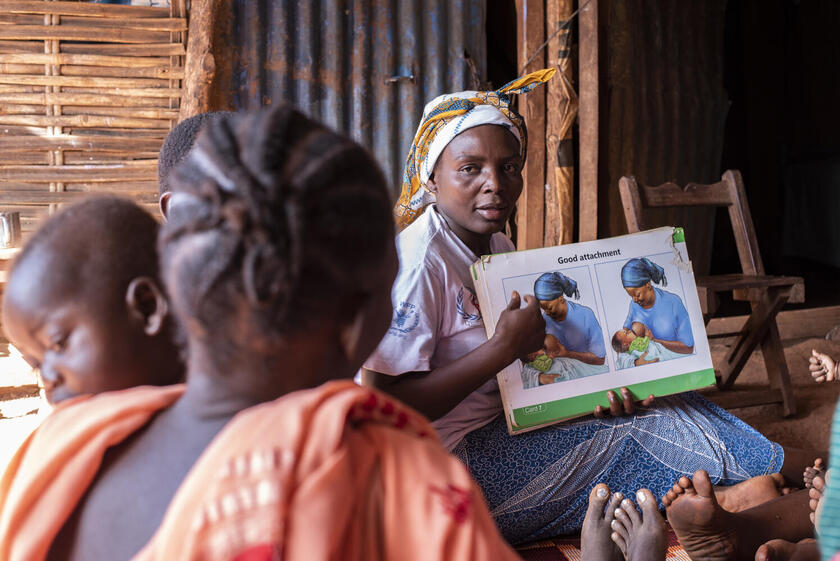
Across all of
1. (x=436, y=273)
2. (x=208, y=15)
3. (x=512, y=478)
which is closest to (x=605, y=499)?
(x=512, y=478)

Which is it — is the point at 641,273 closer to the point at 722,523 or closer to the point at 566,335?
the point at 566,335

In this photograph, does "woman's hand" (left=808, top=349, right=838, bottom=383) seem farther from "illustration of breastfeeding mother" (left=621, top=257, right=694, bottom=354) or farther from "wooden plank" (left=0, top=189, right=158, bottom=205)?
"wooden plank" (left=0, top=189, right=158, bottom=205)

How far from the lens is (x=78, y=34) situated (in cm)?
364

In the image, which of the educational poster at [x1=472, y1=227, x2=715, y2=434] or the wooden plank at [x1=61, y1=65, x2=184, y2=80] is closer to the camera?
the educational poster at [x1=472, y1=227, x2=715, y2=434]

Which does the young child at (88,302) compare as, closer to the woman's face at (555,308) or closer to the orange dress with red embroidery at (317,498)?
the orange dress with red embroidery at (317,498)

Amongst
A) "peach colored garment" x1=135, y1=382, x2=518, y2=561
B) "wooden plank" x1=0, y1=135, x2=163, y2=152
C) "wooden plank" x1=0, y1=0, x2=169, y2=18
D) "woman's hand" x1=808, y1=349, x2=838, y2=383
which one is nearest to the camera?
"peach colored garment" x1=135, y1=382, x2=518, y2=561

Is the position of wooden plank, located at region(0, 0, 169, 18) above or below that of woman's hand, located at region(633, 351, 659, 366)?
above

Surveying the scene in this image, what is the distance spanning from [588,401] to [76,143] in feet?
9.81

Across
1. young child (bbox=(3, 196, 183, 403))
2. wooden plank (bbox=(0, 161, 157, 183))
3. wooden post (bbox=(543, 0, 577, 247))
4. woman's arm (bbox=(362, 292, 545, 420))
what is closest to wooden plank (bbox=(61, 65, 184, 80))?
wooden plank (bbox=(0, 161, 157, 183))

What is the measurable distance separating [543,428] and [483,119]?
0.97m

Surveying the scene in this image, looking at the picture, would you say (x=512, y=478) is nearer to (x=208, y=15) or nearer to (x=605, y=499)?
(x=605, y=499)

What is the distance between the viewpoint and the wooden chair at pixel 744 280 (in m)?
3.45

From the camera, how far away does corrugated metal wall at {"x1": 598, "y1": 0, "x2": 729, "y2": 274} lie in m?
4.55

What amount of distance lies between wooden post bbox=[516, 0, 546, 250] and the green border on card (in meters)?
1.86
